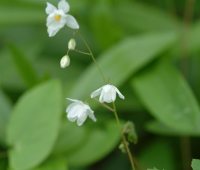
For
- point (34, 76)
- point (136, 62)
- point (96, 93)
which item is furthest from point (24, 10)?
point (96, 93)

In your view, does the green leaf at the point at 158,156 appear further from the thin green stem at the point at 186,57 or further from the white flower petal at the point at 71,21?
the white flower petal at the point at 71,21

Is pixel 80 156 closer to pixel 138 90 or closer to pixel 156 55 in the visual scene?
pixel 138 90

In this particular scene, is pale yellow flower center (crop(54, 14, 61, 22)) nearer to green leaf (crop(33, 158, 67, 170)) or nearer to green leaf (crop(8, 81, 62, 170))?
green leaf (crop(8, 81, 62, 170))

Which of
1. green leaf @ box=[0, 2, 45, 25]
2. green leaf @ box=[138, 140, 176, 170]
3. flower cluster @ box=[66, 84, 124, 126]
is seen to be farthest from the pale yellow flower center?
green leaf @ box=[0, 2, 45, 25]

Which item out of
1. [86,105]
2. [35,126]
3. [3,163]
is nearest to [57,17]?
[86,105]

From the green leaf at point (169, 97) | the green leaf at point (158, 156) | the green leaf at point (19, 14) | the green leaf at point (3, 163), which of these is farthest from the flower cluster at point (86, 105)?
the green leaf at point (19, 14)

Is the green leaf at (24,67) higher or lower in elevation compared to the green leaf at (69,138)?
higher
